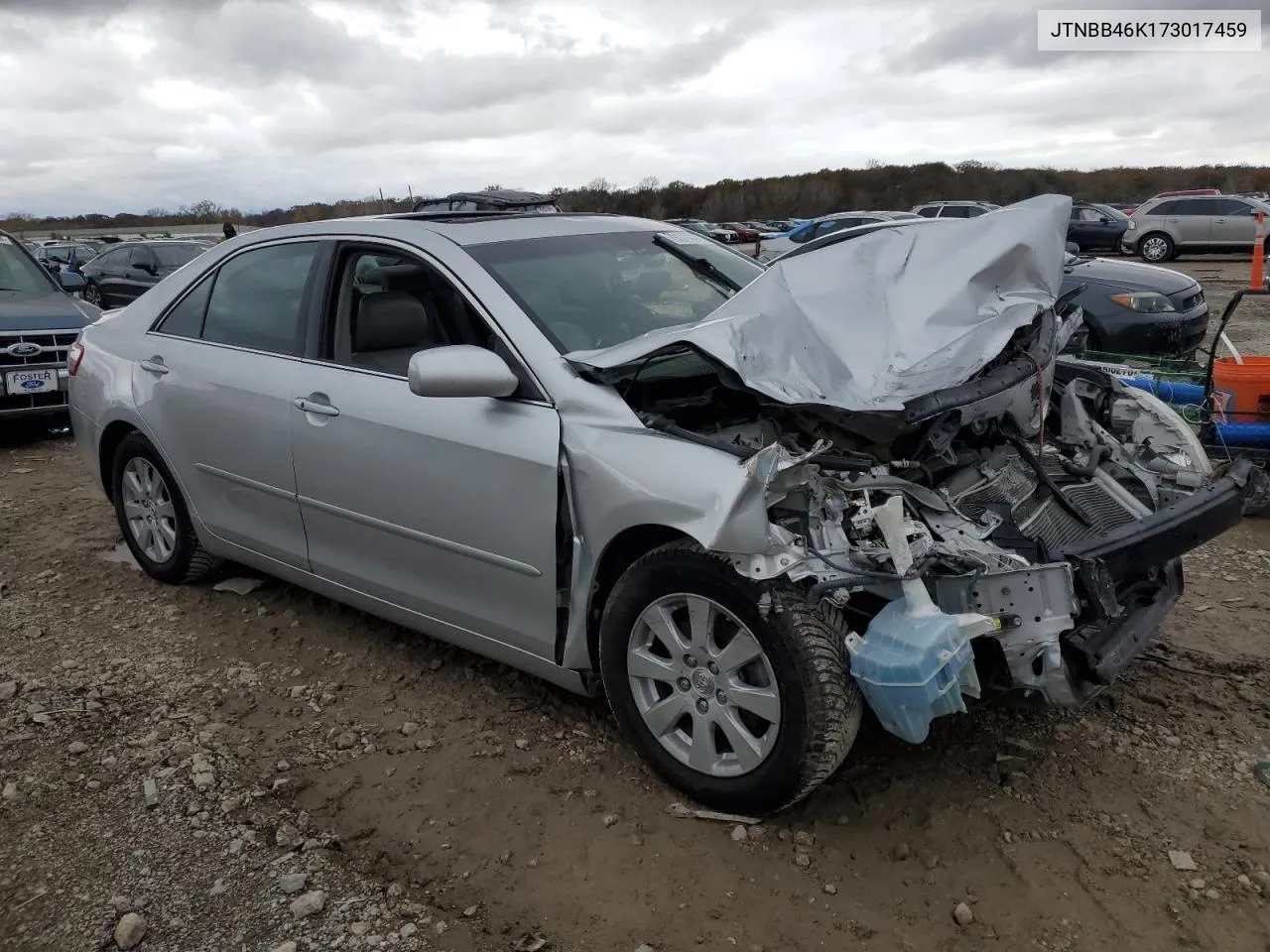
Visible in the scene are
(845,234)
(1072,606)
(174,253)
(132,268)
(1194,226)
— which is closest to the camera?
(1072,606)

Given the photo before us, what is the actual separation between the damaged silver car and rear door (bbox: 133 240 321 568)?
2cm

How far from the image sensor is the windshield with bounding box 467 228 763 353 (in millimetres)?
3350

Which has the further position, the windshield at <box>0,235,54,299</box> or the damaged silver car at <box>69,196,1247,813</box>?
the windshield at <box>0,235,54,299</box>

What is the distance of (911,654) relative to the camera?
2.46 metres

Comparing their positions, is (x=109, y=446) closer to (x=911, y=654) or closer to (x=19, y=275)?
(x=911, y=654)

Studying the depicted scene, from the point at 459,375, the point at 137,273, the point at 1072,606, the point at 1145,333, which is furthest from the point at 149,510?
the point at 137,273

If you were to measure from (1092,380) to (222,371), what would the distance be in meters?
3.48

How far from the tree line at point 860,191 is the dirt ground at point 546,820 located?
181ft

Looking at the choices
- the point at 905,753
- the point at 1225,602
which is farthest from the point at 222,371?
the point at 1225,602

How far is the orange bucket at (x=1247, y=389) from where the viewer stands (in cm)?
520

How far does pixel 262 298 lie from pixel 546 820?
2469 millimetres

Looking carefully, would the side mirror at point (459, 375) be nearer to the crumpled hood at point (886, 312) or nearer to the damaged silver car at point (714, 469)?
the damaged silver car at point (714, 469)

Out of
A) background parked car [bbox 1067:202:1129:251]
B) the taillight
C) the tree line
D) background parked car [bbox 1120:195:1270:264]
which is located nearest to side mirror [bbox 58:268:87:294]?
the taillight

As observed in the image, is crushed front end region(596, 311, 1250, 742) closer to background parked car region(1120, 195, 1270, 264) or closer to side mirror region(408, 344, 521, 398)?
side mirror region(408, 344, 521, 398)
